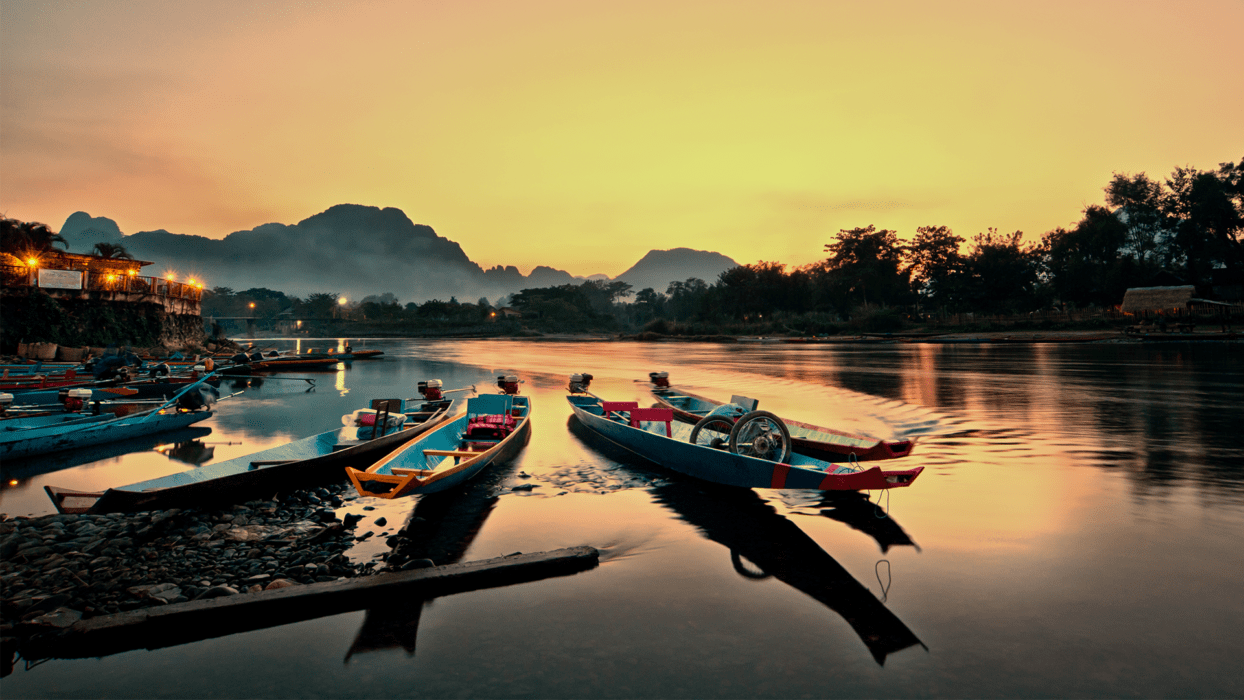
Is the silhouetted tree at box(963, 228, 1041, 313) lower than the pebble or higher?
higher

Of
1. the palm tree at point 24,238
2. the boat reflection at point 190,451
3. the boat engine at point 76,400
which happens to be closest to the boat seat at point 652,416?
the boat reflection at point 190,451

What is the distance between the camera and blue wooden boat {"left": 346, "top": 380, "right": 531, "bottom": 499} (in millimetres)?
7879

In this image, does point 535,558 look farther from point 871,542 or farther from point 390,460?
point 871,542

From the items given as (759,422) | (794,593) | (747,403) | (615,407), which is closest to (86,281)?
(615,407)

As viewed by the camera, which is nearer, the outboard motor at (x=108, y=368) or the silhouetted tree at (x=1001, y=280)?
the outboard motor at (x=108, y=368)

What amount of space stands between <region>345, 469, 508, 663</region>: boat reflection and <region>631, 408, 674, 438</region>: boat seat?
336 centimetres

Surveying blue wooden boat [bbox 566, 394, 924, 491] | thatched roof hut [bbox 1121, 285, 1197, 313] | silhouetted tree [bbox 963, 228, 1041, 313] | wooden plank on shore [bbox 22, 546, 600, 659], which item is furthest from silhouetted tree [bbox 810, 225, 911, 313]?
wooden plank on shore [bbox 22, 546, 600, 659]

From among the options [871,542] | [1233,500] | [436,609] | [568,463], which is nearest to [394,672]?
[436,609]

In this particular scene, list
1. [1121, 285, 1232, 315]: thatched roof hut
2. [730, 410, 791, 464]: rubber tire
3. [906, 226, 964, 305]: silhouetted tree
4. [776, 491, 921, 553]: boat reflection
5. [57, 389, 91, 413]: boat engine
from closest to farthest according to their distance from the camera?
[776, 491, 921, 553]: boat reflection
[730, 410, 791, 464]: rubber tire
[57, 389, 91, 413]: boat engine
[1121, 285, 1232, 315]: thatched roof hut
[906, 226, 964, 305]: silhouetted tree

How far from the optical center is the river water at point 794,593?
5.41 metres

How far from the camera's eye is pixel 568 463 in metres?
14.5

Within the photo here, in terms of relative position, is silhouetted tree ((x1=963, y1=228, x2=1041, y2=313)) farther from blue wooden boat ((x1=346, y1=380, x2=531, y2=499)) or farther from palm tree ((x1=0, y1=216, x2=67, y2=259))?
palm tree ((x1=0, y1=216, x2=67, y2=259))

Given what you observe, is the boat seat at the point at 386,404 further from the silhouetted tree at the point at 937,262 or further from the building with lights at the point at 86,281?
the silhouetted tree at the point at 937,262

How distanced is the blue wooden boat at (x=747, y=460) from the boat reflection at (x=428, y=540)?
3283mm
